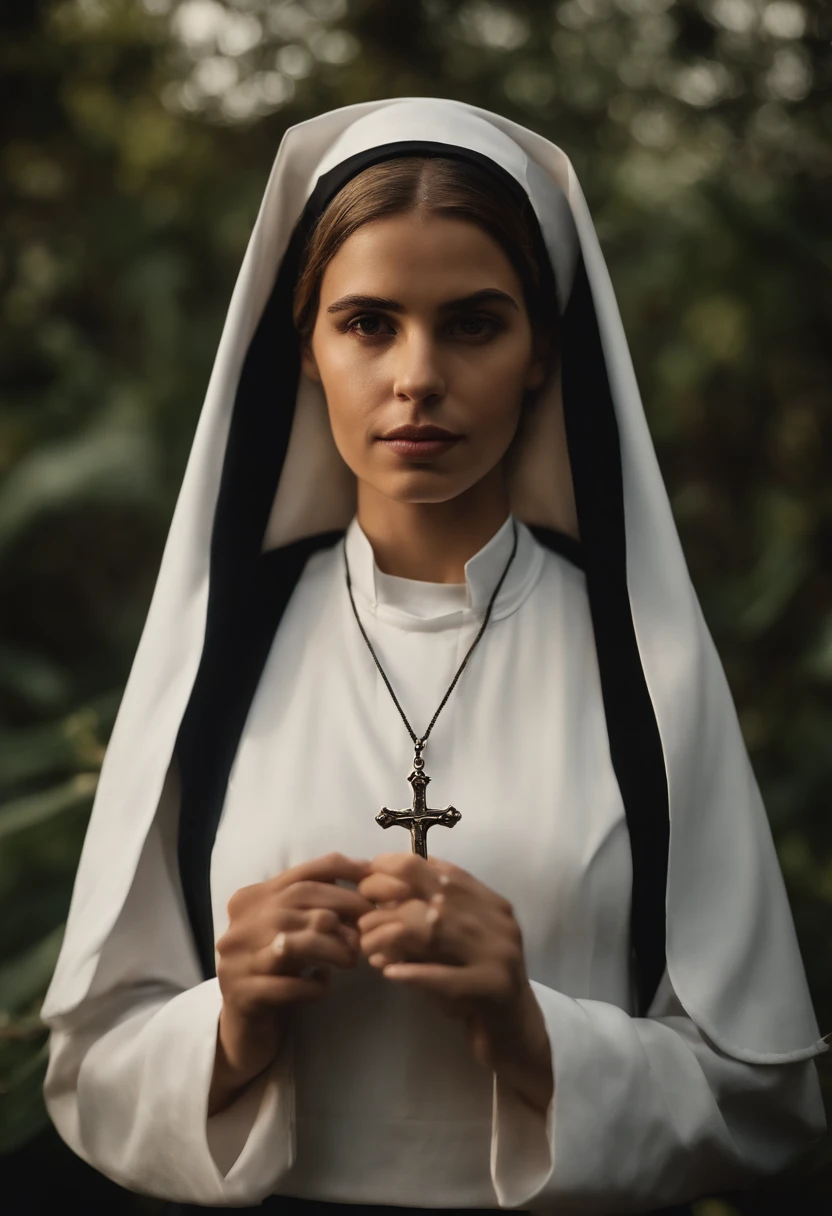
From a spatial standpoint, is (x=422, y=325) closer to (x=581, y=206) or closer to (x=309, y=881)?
(x=581, y=206)

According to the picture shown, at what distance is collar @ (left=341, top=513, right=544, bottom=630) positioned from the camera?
1.92 metres

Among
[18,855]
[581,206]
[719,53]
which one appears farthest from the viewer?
[719,53]

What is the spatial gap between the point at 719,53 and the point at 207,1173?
361 cm

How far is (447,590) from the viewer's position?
1.94 meters

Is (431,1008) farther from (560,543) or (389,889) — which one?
(560,543)

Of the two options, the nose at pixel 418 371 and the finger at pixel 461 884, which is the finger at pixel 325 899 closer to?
the finger at pixel 461 884

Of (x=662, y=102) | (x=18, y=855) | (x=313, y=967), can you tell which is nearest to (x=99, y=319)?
(x=662, y=102)

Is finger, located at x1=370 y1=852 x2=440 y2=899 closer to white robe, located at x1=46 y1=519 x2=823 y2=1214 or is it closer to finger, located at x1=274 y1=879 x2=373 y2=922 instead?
finger, located at x1=274 y1=879 x2=373 y2=922

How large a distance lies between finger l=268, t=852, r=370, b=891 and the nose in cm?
62

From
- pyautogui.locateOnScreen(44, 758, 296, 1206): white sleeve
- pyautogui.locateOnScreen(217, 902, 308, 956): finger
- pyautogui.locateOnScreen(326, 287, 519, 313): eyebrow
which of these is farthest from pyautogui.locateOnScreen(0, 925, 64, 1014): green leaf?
pyautogui.locateOnScreen(326, 287, 519, 313): eyebrow

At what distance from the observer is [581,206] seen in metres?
1.88

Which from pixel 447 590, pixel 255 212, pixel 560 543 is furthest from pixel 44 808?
pixel 255 212

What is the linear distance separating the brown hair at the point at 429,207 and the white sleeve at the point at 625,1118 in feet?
3.31

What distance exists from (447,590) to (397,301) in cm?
45
